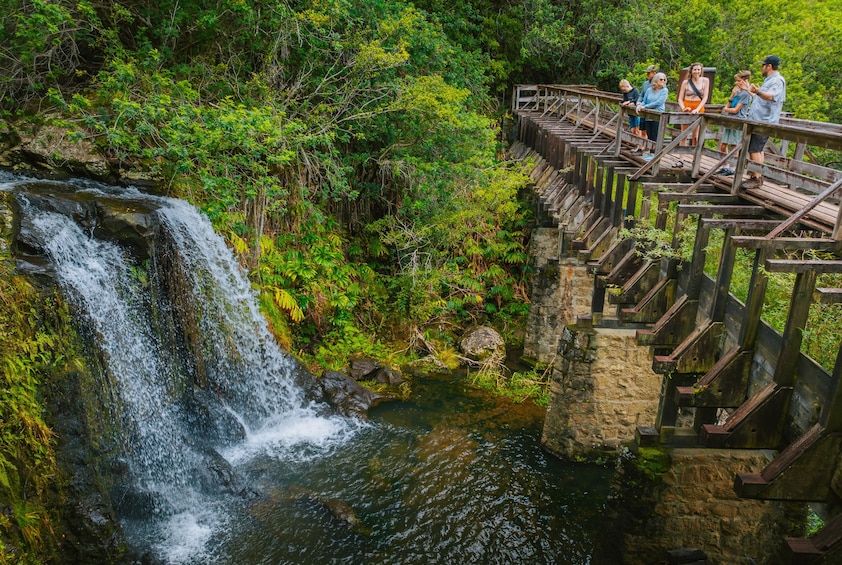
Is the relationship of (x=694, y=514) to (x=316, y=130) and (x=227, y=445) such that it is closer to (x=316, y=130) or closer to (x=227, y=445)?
(x=227, y=445)

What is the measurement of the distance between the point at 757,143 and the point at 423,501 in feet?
23.5

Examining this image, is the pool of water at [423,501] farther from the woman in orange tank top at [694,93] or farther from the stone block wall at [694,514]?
the woman in orange tank top at [694,93]

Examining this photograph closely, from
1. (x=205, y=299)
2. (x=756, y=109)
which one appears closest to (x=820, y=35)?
(x=756, y=109)

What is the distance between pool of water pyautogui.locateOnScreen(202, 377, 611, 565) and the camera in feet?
28.1

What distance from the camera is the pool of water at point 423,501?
8.56 m

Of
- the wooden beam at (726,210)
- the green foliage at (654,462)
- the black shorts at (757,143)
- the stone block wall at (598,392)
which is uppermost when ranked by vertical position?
the black shorts at (757,143)

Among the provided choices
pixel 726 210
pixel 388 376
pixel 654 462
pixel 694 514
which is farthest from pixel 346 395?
pixel 726 210

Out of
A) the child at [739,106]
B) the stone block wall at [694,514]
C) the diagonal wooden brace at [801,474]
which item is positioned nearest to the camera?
the diagonal wooden brace at [801,474]

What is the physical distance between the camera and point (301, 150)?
1234cm

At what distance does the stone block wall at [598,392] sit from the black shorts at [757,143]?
3345 mm

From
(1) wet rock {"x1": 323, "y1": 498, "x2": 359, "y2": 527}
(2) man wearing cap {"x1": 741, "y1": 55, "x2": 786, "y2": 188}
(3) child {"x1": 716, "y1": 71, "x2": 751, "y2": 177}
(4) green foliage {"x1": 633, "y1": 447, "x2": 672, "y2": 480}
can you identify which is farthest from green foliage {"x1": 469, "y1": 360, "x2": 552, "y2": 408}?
(2) man wearing cap {"x1": 741, "y1": 55, "x2": 786, "y2": 188}

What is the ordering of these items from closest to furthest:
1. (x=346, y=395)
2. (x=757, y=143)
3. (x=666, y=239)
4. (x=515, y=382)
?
(x=757, y=143), (x=666, y=239), (x=346, y=395), (x=515, y=382)

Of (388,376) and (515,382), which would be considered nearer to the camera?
(388,376)

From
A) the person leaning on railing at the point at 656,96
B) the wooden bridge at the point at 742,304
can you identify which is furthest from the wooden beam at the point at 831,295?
the person leaning on railing at the point at 656,96
